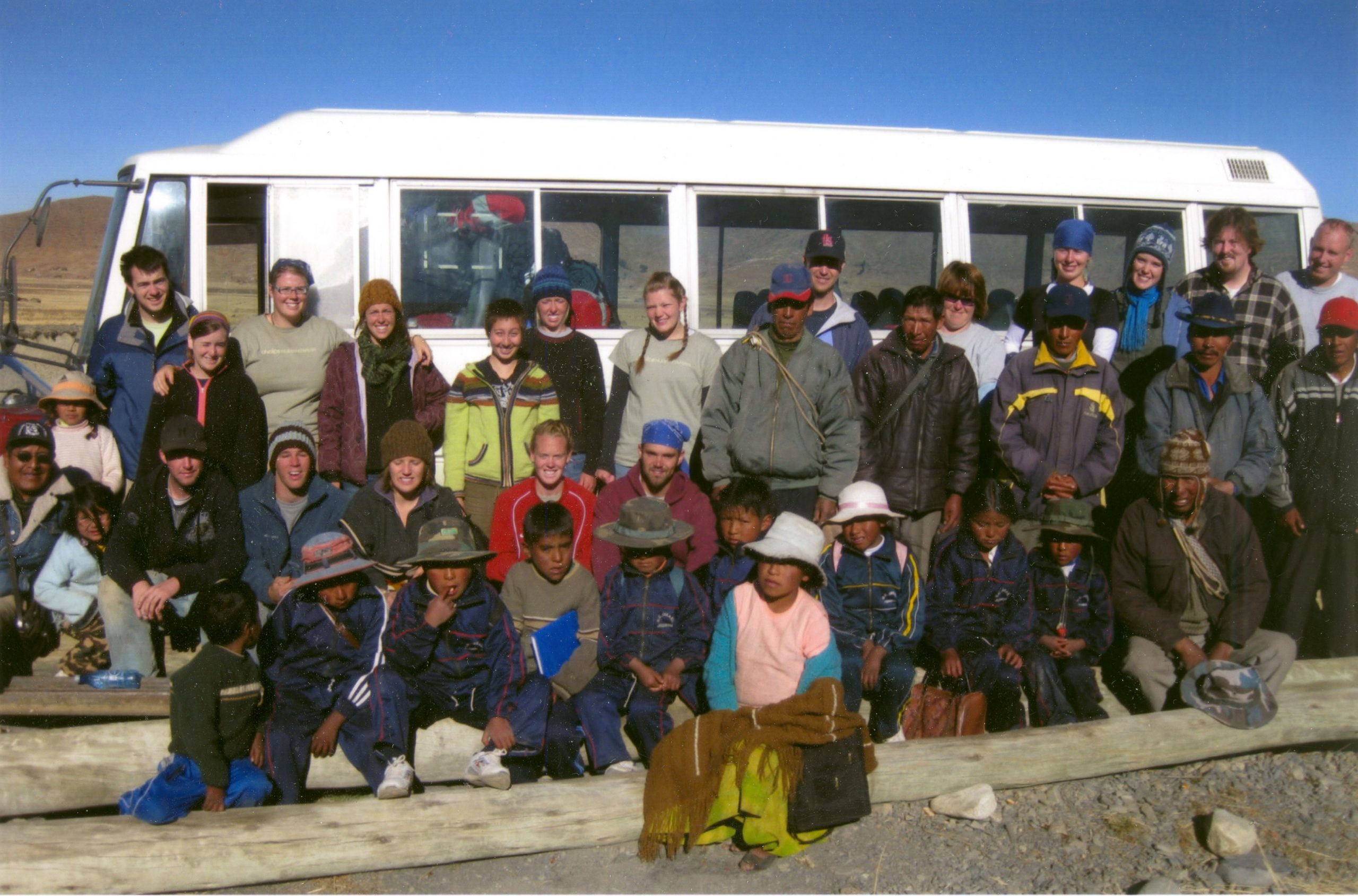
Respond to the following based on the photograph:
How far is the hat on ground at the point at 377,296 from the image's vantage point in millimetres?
5758

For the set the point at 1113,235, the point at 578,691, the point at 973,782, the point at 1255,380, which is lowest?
the point at 973,782

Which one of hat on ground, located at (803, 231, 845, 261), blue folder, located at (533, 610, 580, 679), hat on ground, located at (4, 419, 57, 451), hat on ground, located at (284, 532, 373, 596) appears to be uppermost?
hat on ground, located at (803, 231, 845, 261)

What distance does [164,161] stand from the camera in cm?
619

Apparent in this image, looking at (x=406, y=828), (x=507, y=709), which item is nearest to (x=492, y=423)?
(x=507, y=709)

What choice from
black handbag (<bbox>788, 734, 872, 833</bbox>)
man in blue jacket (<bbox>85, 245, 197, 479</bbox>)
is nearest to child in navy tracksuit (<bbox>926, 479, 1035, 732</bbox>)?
black handbag (<bbox>788, 734, 872, 833</bbox>)

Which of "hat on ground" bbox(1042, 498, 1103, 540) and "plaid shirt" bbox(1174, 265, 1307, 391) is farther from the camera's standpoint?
"plaid shirt" bbox(1174, 265, 1307, 391)

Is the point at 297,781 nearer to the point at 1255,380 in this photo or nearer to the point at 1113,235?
the point at 1255,380

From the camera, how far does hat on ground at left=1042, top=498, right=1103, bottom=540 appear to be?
531 cm

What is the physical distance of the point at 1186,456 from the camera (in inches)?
212

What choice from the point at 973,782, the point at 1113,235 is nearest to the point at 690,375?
the point at 973,782

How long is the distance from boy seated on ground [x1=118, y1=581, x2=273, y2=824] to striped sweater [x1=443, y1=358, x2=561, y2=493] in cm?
148

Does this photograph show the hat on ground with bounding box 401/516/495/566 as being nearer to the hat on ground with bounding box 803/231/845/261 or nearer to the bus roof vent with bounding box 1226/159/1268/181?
the hat on ground with bounding box 803/231/845/261

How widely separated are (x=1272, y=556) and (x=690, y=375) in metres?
3.61

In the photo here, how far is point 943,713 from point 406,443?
120 inches
